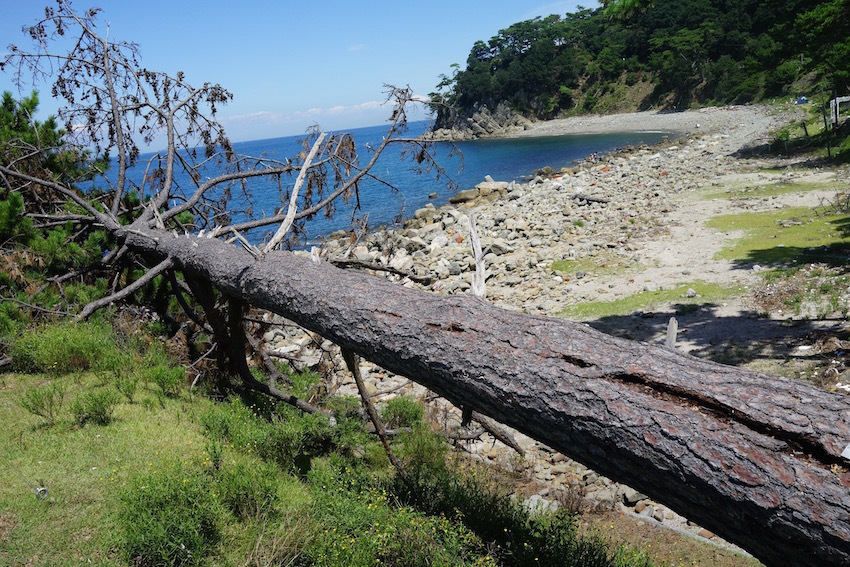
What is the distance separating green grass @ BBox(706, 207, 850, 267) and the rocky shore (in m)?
0.99

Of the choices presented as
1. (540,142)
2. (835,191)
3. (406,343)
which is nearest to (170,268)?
(406,343)

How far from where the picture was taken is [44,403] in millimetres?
4859

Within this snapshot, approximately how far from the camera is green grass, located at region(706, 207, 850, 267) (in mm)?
10984

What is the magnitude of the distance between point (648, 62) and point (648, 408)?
7848 cm

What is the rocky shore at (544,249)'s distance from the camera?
6203mm

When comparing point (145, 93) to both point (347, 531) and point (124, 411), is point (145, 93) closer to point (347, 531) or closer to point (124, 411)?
point (124, 411)

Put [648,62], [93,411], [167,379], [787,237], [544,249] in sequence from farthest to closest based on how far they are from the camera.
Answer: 1. [648,62]
2. [544,249]
3. [787,237]
4. [167,379]
5. [93,411]

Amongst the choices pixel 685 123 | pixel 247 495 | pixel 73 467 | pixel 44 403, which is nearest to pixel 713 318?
pixel 247 495

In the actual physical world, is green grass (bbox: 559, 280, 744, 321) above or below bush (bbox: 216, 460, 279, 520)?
below

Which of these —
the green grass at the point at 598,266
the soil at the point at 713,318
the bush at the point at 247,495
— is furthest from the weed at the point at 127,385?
the green grass at the point at 598,266

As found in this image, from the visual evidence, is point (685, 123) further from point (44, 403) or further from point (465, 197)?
point (44, 403)

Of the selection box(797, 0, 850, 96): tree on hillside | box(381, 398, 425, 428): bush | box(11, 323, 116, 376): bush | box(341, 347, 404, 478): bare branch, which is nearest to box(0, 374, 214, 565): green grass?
box(11, 323, 116, 376): bush

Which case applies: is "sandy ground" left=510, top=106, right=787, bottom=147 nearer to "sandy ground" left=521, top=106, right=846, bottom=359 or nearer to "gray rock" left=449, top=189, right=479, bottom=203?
"sandy ground" left=521, top=106, right=846, bottom=359

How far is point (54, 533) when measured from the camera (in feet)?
10.7
